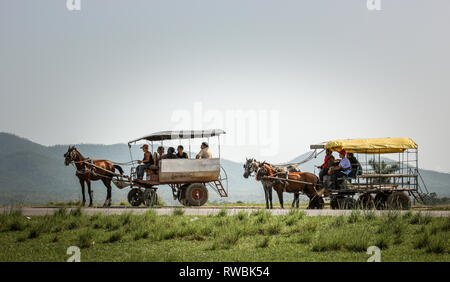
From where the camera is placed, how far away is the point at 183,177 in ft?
65.9

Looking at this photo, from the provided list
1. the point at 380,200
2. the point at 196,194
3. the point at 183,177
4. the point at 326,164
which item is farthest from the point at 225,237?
the point at 196,194

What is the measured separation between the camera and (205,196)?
20500 millimetres

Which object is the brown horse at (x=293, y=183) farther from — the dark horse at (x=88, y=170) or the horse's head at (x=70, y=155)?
the horse's head at (x=70, y=155)

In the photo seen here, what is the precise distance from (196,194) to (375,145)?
7.71m

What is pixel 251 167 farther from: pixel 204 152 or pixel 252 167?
pixel 204 152

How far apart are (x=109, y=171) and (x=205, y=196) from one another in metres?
4.46

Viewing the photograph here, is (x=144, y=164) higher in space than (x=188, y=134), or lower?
lower

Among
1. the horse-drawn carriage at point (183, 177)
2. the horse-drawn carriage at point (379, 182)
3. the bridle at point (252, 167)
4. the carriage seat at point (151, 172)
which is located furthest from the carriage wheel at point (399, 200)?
the carriage seat at point (151, 172)

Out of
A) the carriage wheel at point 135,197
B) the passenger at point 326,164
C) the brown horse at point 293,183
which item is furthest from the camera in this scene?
the carriage wheel at point 135,197

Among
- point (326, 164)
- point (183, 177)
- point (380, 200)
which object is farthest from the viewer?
point (183, 177)

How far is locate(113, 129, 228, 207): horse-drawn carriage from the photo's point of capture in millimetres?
19969

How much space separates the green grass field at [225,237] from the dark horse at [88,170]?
6124 millimetres

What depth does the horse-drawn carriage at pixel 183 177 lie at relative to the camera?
786 inches

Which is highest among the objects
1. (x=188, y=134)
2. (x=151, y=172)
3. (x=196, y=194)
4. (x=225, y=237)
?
(x=188, y=134)
